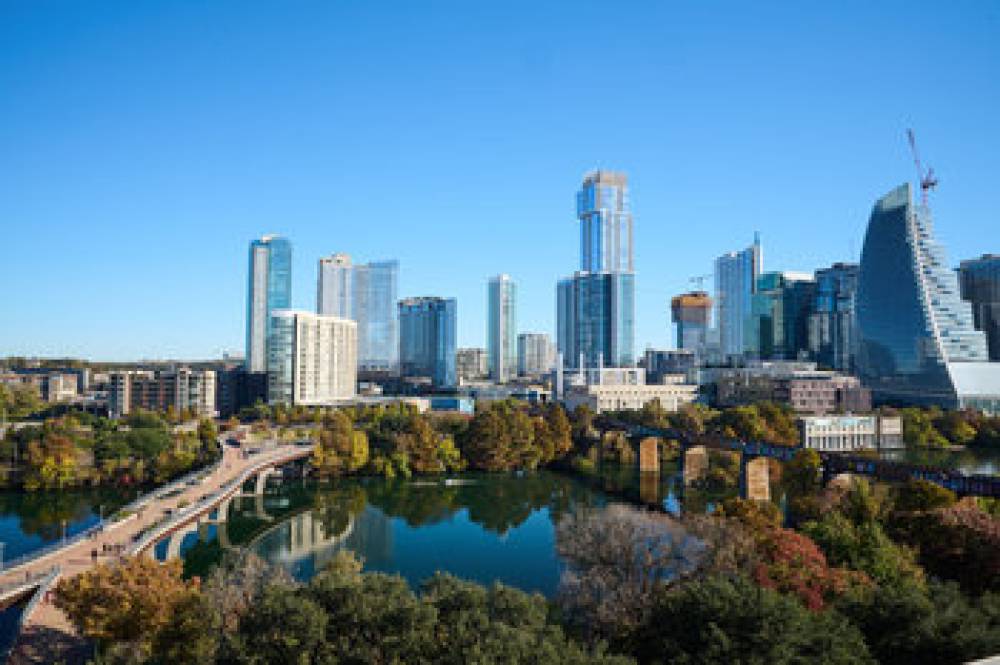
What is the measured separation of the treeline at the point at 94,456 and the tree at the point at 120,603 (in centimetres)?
3168

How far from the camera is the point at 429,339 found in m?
146

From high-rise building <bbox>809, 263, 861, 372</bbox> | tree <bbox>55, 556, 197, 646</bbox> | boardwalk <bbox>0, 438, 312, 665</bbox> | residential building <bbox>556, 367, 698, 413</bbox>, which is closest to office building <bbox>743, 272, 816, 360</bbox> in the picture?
high-rise building <bbox>809, 263, 861, 372</bbox>

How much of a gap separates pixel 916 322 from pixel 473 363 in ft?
326

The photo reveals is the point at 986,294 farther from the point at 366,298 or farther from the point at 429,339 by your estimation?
the point at 366,298

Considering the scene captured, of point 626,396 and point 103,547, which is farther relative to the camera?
point 626,396

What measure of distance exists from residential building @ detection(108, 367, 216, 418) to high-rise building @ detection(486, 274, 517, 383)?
82.3m

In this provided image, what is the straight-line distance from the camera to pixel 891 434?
67938 mm

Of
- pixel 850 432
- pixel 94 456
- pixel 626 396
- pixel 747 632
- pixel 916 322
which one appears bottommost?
pixel 94 456

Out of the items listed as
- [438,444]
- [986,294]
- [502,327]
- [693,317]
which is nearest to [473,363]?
[502,327]

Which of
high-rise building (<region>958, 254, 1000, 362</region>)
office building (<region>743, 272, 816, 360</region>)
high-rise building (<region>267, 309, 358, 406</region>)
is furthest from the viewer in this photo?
office building (<region>743, 272, 816, 360</region>)

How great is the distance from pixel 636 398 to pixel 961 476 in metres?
60.9

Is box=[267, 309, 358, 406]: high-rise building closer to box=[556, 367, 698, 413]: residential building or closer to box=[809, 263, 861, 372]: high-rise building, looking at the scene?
box=[556, 367, 698, 413]: residential building

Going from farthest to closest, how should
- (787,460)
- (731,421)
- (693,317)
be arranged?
(693,317), (731,421), (787,460)

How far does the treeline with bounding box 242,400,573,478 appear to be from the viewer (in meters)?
50.8
